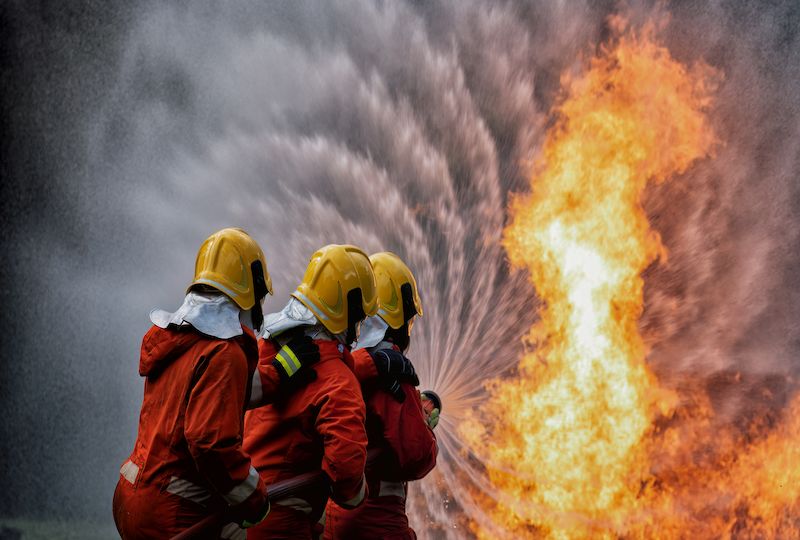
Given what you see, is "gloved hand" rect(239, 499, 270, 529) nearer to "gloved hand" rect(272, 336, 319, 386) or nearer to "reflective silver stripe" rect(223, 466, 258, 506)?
"reflective silver stripe" rect(223, 466, 258, 506)

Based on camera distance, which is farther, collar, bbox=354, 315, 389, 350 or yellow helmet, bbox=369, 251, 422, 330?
yellow helmet, bbox=369, 251, 422, 330

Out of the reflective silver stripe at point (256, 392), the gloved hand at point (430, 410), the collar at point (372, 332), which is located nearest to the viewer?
the reflective silver stripe at point (256, 392)

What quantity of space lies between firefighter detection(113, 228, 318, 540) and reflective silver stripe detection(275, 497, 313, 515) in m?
0.37

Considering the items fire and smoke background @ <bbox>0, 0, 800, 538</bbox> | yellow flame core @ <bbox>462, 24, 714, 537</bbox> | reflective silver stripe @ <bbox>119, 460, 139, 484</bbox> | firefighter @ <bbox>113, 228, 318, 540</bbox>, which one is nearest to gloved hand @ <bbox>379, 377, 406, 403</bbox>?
firefighter @ <bbox>113, 228, 318, 540</bbox>

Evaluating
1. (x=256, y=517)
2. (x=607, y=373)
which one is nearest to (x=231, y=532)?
(x=256, y=517)

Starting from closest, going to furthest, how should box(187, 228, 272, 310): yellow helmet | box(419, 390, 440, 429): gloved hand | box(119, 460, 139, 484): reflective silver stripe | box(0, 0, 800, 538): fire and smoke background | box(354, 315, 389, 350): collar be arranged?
1. box(119, 460, 139, 484): reflective silver stripe
2. box(187, 228, 272, 310): yellow helmet
3. box(354, 315, 389, 350): collar
4. box(419, 390, 440, 429): gloved hand
5. box(0, 0, 800, 538): fire and smoke background

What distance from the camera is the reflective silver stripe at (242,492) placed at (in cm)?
329

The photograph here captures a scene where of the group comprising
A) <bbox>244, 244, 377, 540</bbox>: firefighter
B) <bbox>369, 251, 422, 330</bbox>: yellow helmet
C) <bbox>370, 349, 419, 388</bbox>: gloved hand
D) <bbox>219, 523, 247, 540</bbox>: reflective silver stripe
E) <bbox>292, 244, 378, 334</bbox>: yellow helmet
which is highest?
<bbox>369, 251, 422, 330</bbox>: yellow helmet

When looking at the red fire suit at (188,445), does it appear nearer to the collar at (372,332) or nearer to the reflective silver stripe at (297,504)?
the reflective silver stripe at (297,504)

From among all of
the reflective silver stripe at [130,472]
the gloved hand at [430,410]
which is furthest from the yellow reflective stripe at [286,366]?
the gloved hand at [430,410]

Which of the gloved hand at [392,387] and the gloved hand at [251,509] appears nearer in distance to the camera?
the gloved hand at [251,509]

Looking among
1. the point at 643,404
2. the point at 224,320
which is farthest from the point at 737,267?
the point at 224,320

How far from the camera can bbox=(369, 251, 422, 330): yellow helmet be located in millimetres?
5172

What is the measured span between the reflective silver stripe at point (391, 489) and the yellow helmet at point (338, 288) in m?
1.12
